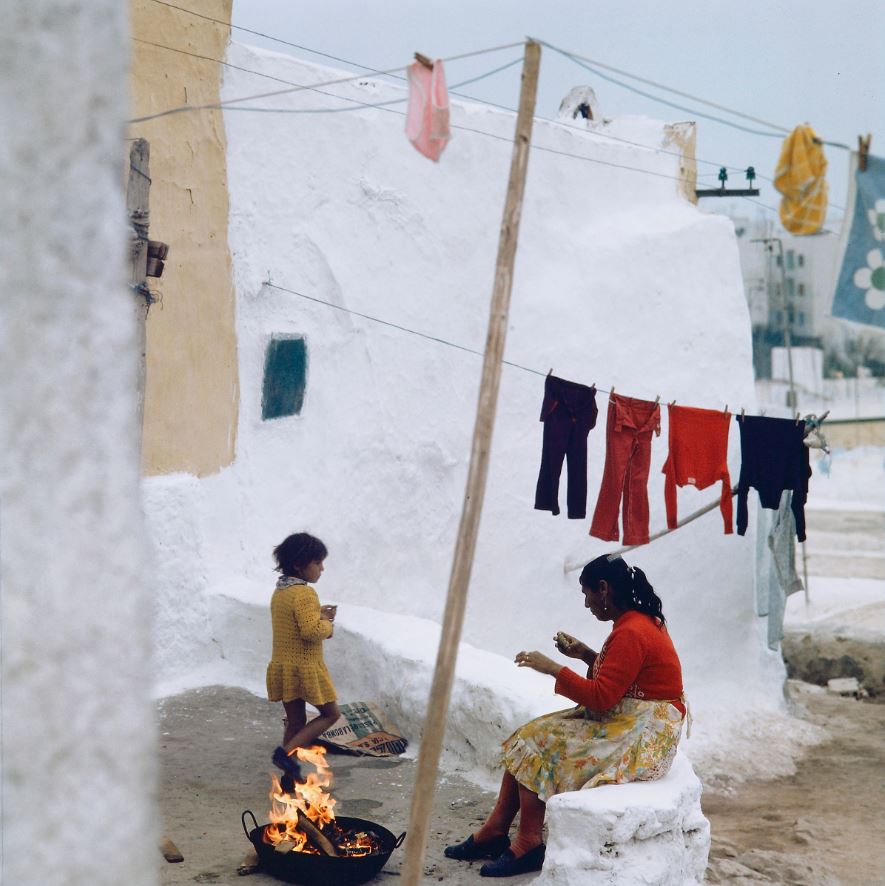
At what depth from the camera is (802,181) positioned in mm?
5566

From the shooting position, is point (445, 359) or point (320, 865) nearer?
point (320, 865)

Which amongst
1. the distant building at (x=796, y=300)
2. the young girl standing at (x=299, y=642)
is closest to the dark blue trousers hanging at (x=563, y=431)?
the young girl standing at (x=299, y=642)

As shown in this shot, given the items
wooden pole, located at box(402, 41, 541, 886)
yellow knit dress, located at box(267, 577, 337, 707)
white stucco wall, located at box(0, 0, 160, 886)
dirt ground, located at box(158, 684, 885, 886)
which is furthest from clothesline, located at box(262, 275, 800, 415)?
white stucco wall, located at box(0, 0, 160, 886)

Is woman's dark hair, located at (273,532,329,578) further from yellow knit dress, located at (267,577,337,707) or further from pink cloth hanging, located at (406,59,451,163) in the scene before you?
pink cloth hanging, located at (406,59,451,163)

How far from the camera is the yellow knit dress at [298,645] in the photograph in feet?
18.4

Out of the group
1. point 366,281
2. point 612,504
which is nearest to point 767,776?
point 612,504

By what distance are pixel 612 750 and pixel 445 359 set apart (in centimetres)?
564

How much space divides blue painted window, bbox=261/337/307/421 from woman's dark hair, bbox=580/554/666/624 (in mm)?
4343

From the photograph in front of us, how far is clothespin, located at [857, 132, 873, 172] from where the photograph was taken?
5.68m

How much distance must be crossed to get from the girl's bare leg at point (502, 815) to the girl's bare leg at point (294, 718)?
1.14 metres

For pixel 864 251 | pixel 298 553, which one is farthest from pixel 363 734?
pixel 864 251

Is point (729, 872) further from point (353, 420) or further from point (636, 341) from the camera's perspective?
point (636, 341)

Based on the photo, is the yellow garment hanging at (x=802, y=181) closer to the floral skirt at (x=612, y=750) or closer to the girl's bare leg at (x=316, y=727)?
the floral skirt at (x=612, y=750)

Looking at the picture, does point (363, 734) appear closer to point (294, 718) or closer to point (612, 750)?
point (294, 718)
